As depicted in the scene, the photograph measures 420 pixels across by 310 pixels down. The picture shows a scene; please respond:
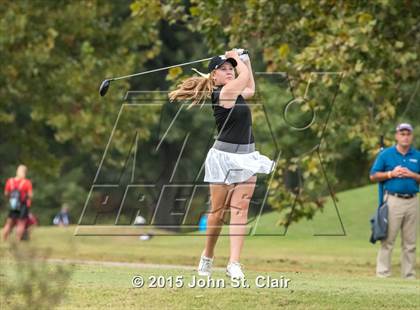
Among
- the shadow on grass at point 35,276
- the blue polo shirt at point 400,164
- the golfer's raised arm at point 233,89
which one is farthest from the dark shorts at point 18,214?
the shadow on grass at point 35,276

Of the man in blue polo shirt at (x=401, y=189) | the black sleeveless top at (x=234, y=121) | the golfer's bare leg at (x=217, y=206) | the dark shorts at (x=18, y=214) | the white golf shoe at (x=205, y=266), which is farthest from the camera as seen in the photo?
the dark shorts at (x=18, y=214)

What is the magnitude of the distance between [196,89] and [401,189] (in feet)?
20.3

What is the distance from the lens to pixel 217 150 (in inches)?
421

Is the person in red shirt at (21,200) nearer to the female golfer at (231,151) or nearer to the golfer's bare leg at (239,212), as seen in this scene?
the female golfer at (231,151)

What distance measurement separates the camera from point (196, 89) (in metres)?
10.8

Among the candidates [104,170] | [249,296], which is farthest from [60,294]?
[104,170]

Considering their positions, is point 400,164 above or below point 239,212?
above

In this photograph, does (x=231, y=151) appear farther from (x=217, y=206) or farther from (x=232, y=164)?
(x=217, y=206)

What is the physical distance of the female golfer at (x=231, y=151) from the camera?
415 inches

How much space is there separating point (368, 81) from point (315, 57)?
3.26ft

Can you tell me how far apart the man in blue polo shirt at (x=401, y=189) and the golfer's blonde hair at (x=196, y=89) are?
18.5 ft

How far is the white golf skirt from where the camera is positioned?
1055 cm

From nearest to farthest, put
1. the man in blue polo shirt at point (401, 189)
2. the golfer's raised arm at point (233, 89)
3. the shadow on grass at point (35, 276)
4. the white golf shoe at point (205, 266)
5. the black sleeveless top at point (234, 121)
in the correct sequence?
the shadow on grass at point (35, 276), the golfer's raised arm at point (233, 89), the black sleeveless top at point (234, 121), the white golf shoe at point (205, 266), the man in blue polo shirt at point (401, 189)

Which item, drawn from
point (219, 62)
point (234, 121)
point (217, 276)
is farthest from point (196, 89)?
point (217, 276)
